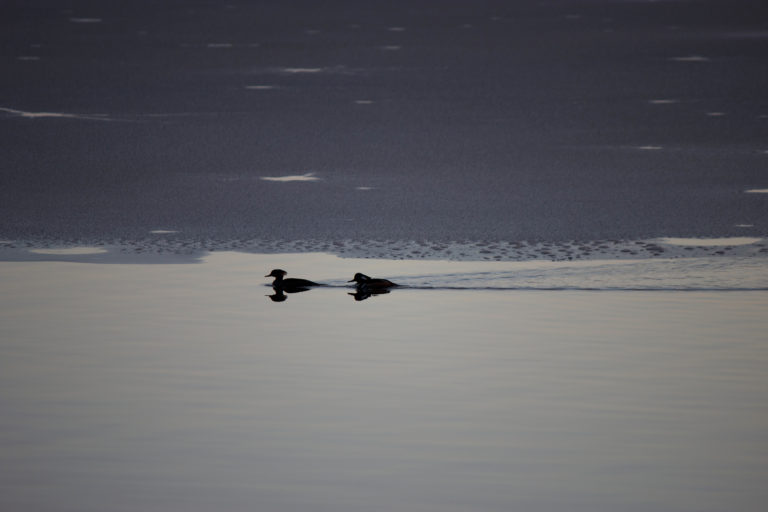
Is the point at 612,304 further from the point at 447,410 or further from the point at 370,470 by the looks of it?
the point at 370,470

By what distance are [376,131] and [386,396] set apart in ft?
36.8

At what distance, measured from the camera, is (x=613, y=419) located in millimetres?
5668

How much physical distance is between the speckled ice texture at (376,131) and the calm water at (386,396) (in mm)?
3172

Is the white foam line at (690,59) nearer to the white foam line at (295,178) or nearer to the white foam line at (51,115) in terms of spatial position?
the white foam line at (295,178)

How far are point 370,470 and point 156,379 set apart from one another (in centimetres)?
206

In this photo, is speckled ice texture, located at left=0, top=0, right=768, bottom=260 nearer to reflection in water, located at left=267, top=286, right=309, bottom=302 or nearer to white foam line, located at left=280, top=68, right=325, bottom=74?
white foam line, located at left=280, top=68, right=325, bottom=74

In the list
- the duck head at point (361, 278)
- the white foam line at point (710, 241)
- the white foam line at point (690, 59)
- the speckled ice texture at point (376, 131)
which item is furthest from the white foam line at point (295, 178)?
the white foam line at point (690, 59)

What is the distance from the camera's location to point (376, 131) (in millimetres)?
17047

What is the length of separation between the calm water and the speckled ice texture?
10.4 feet

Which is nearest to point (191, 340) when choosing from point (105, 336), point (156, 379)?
point (105, 336)

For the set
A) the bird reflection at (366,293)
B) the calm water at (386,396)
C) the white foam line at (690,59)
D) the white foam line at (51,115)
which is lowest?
the calm water at (386,396)

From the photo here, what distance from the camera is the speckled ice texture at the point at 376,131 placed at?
13.4 m

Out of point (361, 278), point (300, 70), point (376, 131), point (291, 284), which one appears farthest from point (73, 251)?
point (300, 70)

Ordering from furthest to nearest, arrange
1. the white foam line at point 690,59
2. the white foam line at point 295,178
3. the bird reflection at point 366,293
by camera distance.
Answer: the white foam line at point 690,59 → the white foam line at point 295,178 → the bird reflection at point 366,293
